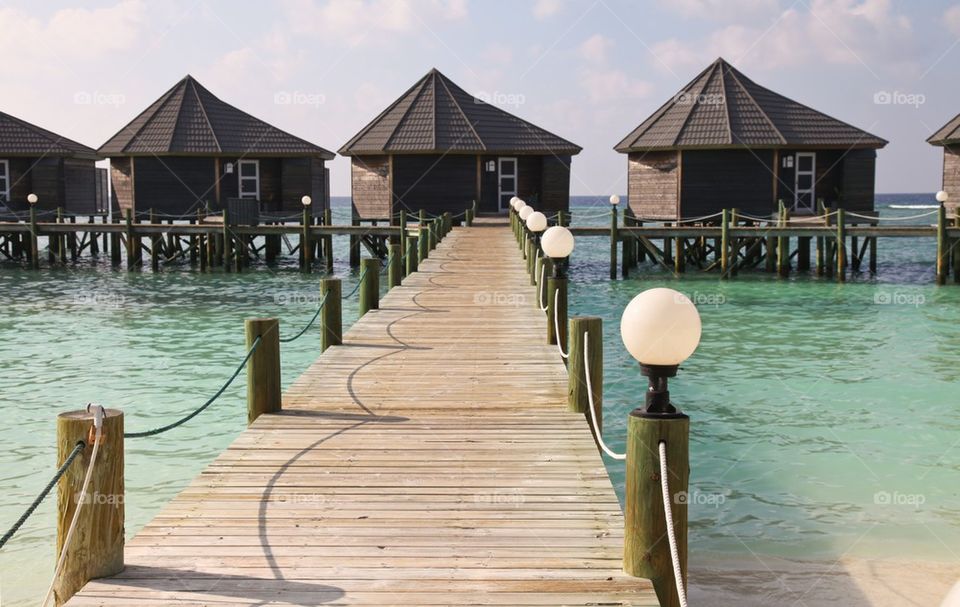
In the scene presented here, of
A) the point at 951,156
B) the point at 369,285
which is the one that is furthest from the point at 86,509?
the point at 951,156

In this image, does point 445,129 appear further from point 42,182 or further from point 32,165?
point 32,165

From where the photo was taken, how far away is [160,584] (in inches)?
178

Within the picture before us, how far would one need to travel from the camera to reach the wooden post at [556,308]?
10.3 m

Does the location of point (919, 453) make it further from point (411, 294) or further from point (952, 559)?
point (411, 294)

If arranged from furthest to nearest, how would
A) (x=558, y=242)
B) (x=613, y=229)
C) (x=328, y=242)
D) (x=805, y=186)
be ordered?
1. (x=328, y=242)
2. (x=805, y=186)
3. (x=613, y=229)
4. (x=558, y=242)

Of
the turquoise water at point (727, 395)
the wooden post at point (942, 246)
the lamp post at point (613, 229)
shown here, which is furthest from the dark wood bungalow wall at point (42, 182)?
the wooden post at point (942, 246)

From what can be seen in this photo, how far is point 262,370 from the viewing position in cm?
747

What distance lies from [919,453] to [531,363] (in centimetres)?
509

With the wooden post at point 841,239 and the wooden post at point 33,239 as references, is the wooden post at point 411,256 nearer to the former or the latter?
the wooden post at point 841,239

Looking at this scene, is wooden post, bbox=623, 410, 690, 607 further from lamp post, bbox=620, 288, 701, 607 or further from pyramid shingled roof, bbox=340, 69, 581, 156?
pyramid shingled roof, bbox=340, 69, 581, 156

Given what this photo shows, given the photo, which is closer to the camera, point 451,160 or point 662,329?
point 662,329

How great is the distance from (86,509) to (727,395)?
11898 millimetres

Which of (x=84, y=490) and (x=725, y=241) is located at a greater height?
(x=725, y=241)

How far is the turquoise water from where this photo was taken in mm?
9328
